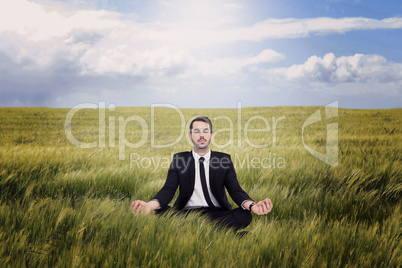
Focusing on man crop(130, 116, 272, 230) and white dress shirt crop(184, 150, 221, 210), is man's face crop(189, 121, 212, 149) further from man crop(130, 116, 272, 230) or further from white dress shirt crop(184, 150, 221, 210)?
white dress shirt crop(184, 150, 221, 210)

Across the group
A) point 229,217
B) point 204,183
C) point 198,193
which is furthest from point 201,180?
point 229,217

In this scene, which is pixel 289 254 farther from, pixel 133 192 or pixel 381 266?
pixel 133 192

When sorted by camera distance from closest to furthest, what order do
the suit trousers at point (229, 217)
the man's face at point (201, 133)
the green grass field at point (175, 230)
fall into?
the green grass field at point (175, 230) < the suit trousers at point (229, 217) < the man's face at point (201, 133)

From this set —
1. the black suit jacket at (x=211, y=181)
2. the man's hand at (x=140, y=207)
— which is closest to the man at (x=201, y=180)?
the black suit jacket at (x=211, y=181)

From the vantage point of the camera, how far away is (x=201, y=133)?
3156 mm

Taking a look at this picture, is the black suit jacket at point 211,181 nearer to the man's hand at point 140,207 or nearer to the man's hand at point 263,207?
the man's hand at point 140,207

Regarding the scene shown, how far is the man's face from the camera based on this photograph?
10.3ft

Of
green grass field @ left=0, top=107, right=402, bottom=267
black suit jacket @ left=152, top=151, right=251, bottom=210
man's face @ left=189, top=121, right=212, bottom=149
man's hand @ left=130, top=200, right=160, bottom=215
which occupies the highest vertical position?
man's face @ left=189, top=121, right=212, bottom=149

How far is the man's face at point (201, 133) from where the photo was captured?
3.15 metres

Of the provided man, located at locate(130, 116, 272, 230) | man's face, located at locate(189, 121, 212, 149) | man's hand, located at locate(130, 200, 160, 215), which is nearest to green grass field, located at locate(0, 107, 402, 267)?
man's hand, located at locate(130, 200, 160, 215)

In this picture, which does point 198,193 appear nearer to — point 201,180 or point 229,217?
point 201,180

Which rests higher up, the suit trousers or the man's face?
the man's face

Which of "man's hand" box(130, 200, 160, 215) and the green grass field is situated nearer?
the green grass field

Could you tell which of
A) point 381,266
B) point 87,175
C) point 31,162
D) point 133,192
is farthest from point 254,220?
point 31,162
